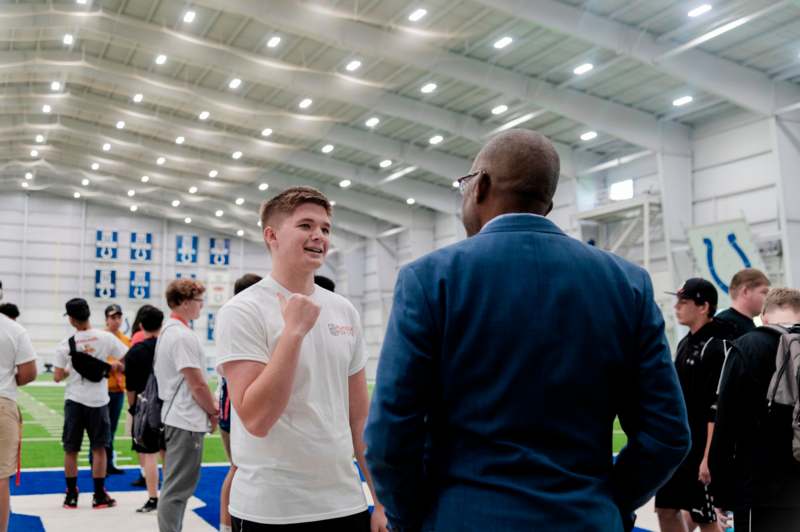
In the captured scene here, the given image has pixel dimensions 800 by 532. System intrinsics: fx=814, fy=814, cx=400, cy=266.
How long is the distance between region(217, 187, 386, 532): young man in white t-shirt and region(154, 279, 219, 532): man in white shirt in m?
2.48

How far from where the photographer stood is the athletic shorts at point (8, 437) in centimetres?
545

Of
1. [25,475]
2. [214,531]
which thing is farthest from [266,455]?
[25,475]

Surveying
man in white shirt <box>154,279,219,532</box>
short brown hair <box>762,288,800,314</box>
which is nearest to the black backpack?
man in white shirt <box>154,279,219,532</box>

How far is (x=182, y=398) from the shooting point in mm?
6008

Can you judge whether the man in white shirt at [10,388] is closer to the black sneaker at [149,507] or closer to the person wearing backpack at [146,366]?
the person wearing backpack at [146,366]

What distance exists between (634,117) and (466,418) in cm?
2390

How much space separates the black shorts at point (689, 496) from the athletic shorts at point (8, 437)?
169 inches

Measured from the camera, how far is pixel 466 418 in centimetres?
190

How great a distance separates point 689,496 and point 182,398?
3.59 meters

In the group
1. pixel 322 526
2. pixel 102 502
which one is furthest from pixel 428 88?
pixel 322 526

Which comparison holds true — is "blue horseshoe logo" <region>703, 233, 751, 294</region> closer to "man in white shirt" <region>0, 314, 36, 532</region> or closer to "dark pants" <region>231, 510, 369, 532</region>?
"man in white shirt" <region>0, 314, 36, 532</region>

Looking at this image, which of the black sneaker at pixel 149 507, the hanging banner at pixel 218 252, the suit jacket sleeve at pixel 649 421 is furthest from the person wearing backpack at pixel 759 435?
the hanging banner at pixel 218 252

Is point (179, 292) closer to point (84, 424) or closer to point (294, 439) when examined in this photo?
point (84, 424)

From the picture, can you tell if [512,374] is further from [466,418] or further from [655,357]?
[655,357]
